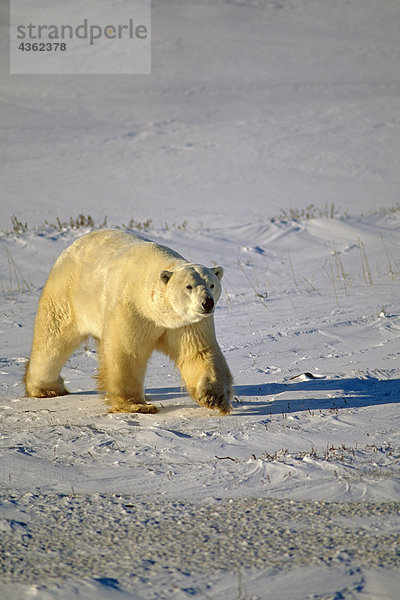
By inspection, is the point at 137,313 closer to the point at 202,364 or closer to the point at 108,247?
the point at 202,364

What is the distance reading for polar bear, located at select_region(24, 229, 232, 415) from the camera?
5.03m

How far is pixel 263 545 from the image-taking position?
2.80 metres

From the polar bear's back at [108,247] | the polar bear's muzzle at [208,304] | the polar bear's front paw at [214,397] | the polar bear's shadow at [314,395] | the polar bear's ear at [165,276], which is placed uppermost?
the polar bear's back at [108,247]

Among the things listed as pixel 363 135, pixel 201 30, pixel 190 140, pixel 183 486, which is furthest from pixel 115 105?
pixel 183 486

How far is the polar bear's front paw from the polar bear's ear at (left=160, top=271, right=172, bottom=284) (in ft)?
2.69

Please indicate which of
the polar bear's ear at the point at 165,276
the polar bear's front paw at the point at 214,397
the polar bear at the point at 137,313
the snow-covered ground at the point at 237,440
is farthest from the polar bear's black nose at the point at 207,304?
the snow-covered ground at the point at 237,440

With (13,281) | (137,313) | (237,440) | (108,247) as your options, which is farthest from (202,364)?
(13,281)

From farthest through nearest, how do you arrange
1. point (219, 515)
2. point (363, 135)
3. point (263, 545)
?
point (363, 135) → point (219, 515) → point (263, 545)

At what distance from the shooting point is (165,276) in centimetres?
505

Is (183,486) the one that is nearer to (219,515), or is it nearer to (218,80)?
(219,515)

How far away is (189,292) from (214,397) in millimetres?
850

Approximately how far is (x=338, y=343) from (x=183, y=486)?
410cm

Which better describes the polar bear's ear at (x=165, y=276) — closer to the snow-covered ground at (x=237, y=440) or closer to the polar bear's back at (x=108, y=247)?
the polar bear's back at (x=108, y=247)
